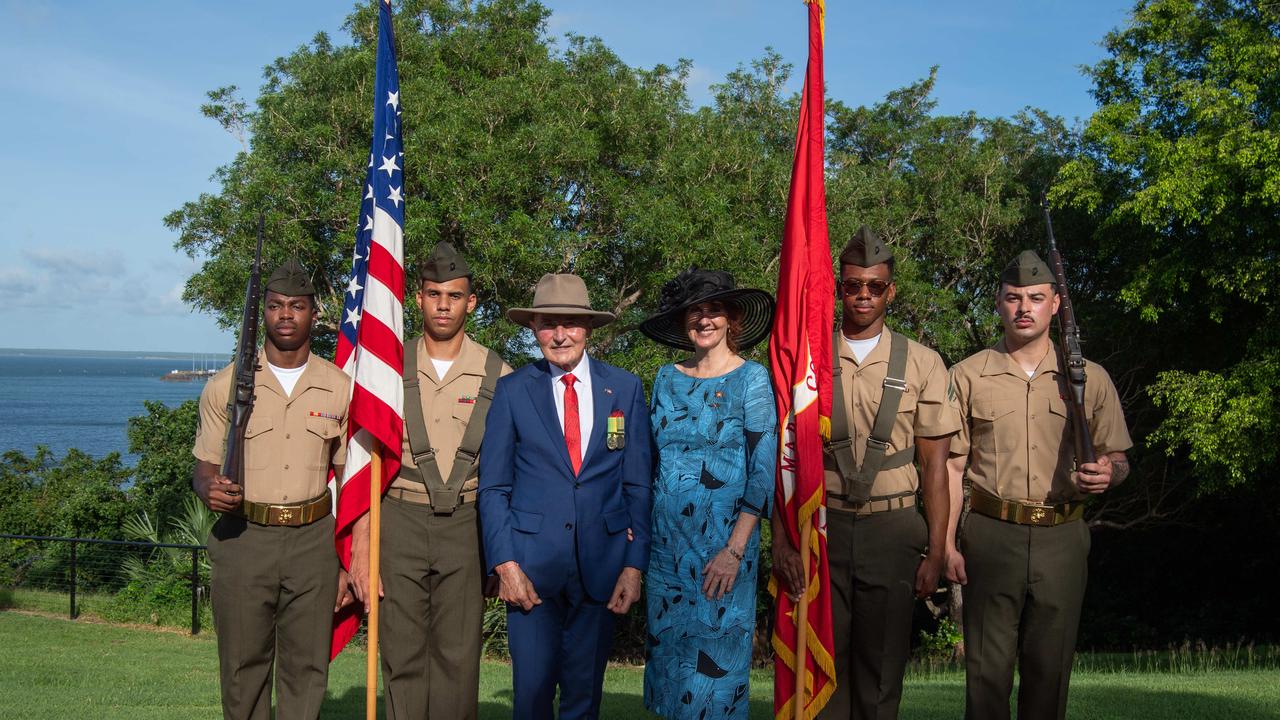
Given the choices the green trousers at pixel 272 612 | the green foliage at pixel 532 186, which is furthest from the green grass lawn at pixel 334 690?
the green foliage at pixel 532 186

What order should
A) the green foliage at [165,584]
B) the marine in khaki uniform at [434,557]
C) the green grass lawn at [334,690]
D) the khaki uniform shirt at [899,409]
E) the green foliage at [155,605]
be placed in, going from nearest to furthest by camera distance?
1. the khaki uniform shirt at [899,409]
2. the marine in khaki uniform at [434,557]
3. the green grass lawn at [334,690]
4. the green foliage at [155,605]
5. the green foliage at [165,584]

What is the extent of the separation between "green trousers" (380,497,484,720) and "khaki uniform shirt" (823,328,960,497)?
5.62 ft

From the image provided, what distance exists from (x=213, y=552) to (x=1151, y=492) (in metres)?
20.5

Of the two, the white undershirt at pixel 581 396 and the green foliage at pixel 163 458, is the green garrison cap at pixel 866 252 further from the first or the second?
the green foliage at pixel 163 458

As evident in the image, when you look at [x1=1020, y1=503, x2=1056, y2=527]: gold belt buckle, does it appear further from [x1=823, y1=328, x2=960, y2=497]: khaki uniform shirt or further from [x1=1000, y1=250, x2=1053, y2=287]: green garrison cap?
[x1=1000, y1=250, x2=1053, y2=287]: green garrison cap

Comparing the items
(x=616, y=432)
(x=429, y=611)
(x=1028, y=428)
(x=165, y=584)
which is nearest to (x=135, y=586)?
(x=165, y=584)

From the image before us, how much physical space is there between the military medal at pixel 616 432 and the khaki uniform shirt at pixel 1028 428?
1560 mm

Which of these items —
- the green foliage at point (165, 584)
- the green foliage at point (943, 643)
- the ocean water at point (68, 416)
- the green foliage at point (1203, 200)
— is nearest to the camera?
the green foliage at point (165, 584)

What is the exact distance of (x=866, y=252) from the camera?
459 centimetres

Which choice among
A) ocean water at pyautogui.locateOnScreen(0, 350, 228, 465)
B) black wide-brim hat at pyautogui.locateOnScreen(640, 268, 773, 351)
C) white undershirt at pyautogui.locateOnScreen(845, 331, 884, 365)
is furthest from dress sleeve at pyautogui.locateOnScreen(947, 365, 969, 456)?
ocean water at pyautogui.locateOnScreen(0, 350, 228, 465)

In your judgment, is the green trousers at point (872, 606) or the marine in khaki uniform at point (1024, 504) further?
the marine in khaki uniform at point (1024, 504)

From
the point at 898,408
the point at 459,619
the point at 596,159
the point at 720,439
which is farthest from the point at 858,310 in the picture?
the point at 596,159

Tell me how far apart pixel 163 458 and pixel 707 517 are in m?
Answer: 20.8

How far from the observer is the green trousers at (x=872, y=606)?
4473 mm
